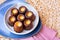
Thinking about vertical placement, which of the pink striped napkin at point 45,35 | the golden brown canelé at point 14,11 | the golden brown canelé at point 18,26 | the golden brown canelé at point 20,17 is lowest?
the pink striped napkin at point 45,35

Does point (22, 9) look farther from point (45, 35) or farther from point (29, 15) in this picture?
point (45, 35)

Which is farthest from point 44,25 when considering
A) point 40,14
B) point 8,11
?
point 8,11

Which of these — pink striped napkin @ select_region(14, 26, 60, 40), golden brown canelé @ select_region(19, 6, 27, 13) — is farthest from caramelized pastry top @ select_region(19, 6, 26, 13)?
pink striped napkin @ select_region(14, 26, 60, 40)

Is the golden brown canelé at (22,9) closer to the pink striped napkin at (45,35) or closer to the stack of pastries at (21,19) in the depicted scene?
the stack of pastries at (21,19)

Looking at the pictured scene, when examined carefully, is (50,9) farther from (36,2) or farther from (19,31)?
(19,31)

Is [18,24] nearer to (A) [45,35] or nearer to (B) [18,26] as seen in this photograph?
(B) [18,26]

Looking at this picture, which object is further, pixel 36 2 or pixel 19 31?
pixel 36 2

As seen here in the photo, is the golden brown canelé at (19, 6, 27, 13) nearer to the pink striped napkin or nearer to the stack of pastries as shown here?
the stack of pastries

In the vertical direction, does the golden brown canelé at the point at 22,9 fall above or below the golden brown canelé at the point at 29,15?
above

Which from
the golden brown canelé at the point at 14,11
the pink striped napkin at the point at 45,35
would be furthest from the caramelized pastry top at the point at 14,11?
the pink striped napkin at the point at 45,35

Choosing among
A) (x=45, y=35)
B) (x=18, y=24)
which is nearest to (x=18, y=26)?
(x=18, y=24)

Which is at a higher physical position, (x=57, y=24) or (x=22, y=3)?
(x=22, y=3)
